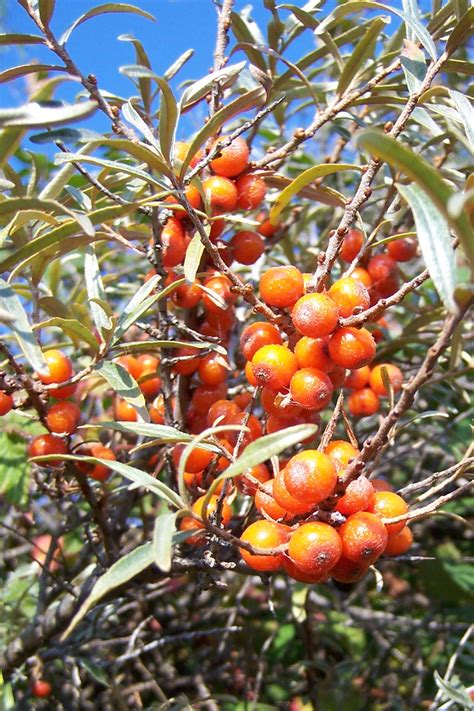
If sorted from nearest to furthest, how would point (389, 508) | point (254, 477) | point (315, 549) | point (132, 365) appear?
point (315, 549), point (389, 508), point (254, 477), point (132, 365)

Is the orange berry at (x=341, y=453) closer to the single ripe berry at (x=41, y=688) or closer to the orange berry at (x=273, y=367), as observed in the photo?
the orange berry at (x=273, y=367)

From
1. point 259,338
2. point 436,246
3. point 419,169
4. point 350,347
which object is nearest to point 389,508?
point 350,347

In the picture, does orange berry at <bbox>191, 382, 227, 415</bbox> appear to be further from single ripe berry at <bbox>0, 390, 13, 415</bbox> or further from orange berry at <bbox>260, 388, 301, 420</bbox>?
single ripe berry at <bbox>0, 390, 13, 415</bbox>

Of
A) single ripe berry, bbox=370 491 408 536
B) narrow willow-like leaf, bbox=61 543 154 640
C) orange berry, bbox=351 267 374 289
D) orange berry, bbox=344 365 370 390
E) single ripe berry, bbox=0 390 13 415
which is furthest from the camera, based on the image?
orange berry, bbox=344 365 370 390

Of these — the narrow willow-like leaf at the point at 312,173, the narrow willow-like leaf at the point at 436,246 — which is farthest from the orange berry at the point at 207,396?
the narrow willow-like leaf at the point at 436,246

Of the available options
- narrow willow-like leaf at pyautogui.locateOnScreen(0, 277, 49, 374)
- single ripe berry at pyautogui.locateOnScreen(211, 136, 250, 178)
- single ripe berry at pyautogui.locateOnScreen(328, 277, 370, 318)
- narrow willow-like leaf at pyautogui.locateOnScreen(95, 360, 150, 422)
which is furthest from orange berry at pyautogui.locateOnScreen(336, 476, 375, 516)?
single ripe berry at pyautogui.locateOnScreen(211, 136, 250, 178)

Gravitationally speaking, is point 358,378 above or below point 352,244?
below

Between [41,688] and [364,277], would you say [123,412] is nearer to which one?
[364,277]
